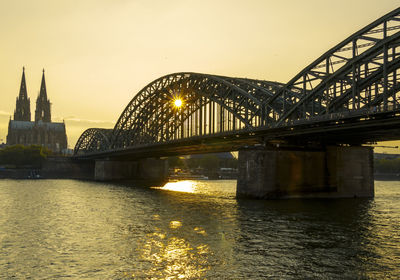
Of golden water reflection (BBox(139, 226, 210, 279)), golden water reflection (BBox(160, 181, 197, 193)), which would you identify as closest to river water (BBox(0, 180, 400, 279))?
golden water reflection (BBox(139, 226, 210, 279))

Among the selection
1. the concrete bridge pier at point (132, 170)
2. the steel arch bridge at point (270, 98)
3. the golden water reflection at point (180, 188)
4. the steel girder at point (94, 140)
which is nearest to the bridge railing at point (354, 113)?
the steel arch bridge at point (270, 98)

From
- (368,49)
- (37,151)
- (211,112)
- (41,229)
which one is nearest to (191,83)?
(211,112)

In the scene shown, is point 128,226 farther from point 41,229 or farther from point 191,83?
point 191,83

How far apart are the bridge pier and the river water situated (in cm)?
1089

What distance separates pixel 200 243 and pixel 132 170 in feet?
350

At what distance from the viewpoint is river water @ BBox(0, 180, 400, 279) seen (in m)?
20.2

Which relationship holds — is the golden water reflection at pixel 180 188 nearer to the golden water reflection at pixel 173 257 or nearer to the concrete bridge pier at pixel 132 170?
the concrete bridge pier at pixel 132 170

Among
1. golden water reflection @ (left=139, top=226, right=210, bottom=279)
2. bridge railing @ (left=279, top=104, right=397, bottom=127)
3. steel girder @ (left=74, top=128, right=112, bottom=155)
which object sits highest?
steel girder @ (left=74, top=128, right=112, bottom=155)

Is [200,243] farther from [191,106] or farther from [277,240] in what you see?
[191,106]

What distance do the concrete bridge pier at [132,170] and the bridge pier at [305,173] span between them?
73.8 meters

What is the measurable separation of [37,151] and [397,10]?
484 feet

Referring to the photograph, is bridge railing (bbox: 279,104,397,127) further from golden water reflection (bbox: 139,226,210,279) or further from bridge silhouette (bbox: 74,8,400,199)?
golden water reflection (bbox: 139,226,210,279)

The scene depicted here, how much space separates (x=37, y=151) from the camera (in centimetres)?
16275

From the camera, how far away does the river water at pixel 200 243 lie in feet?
66.3
